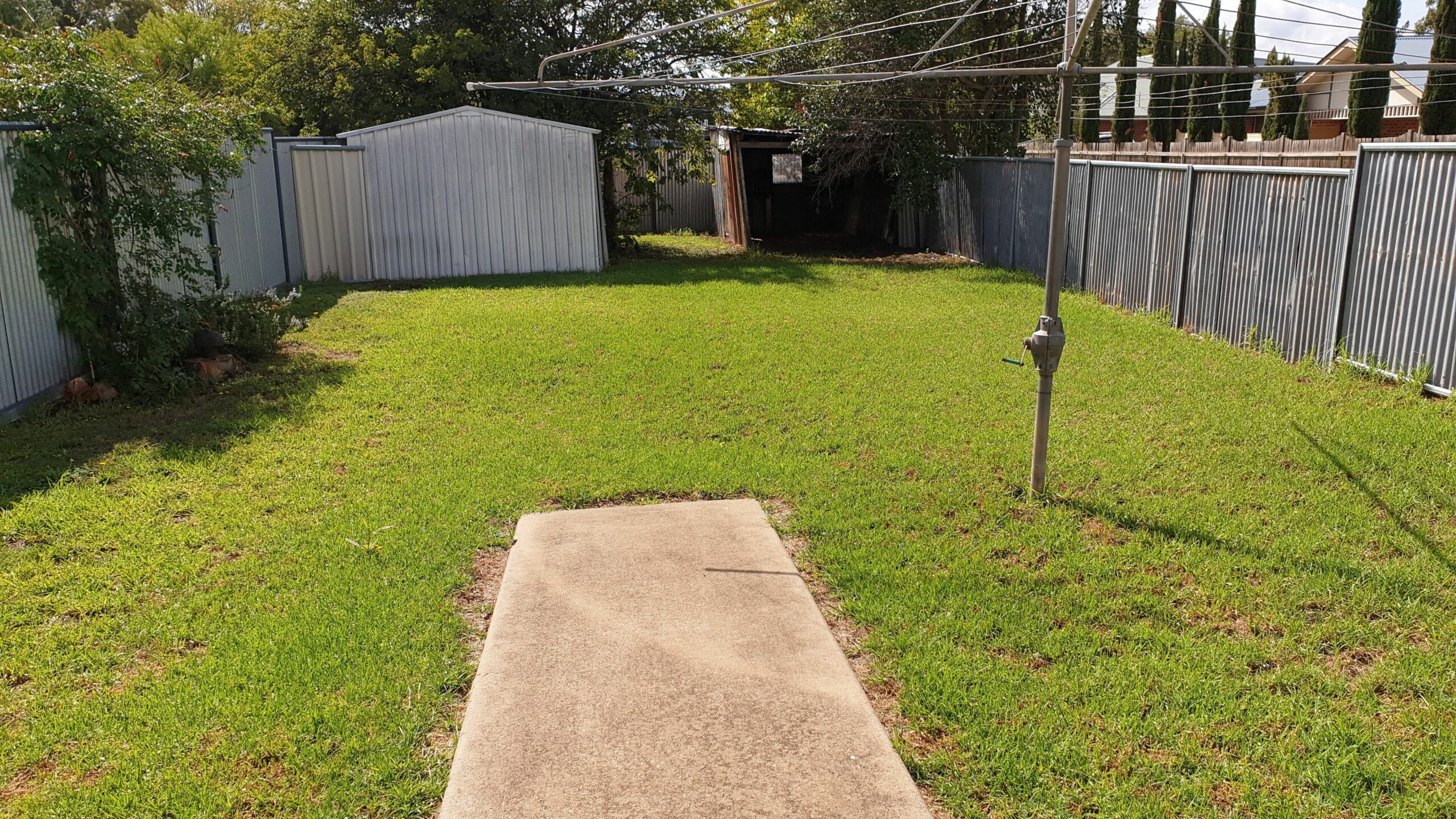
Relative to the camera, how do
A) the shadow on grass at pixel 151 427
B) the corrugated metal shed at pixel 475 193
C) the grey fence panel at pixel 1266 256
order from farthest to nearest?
1. the corrugated metal shed at pixel 475 193
2. the grey fence panel at pixel 1266 256
3. the shadow on grass at pixel 151 427

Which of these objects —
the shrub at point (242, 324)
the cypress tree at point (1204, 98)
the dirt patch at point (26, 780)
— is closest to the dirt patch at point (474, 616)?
the dirt patch at point (26, 780)

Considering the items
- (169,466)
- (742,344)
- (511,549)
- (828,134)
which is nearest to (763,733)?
(511,549)

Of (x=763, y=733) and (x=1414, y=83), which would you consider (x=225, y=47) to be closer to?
(x=763, y=733)

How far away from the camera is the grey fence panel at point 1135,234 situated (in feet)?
35.1

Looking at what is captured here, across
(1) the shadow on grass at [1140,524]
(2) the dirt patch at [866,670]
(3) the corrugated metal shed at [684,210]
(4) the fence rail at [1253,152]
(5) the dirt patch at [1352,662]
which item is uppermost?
(4) the fence rail at [1253,152]

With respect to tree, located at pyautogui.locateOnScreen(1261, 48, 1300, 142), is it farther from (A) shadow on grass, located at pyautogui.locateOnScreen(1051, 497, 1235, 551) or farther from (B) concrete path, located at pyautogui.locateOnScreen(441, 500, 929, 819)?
(B) concrete path, located at pyautogui.locateOnScreen(441, 500, 929, 819)

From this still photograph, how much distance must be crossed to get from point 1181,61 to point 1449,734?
22.7m

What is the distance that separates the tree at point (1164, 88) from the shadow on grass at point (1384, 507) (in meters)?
14.9

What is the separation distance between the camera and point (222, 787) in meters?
3.17

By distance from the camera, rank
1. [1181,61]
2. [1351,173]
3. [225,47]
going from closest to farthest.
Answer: [1351,173] → [1181,61] → [225,47]

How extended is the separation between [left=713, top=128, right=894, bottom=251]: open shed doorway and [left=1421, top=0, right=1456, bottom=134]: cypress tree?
9.59 meters

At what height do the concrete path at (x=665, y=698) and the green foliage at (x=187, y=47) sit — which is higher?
the green foliage at (x=187, y=47)

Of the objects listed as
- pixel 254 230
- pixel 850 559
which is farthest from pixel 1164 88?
pixel 850 559

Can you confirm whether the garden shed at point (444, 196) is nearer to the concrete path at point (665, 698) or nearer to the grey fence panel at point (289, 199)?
the grey fence panel at point (289, 199)
